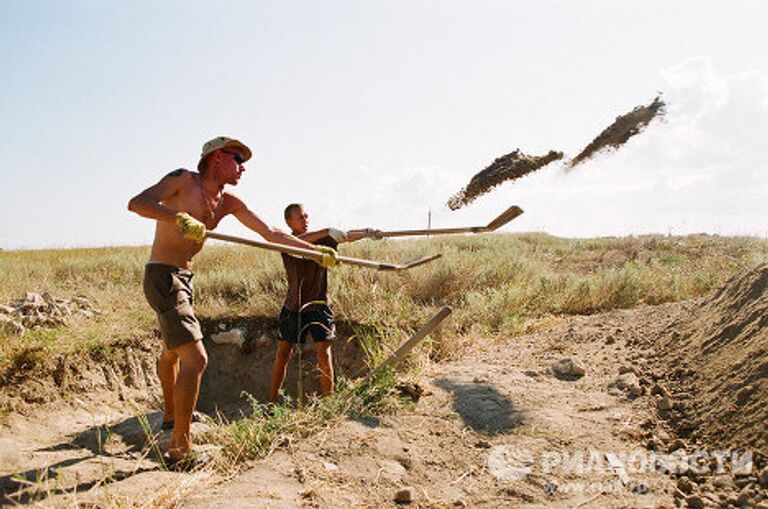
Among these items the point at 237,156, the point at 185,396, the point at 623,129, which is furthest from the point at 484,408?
the point at 623,129

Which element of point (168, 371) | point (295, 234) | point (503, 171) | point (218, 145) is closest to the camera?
point (218, 145)

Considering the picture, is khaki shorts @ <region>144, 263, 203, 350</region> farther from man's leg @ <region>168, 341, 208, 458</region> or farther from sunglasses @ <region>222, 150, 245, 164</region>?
sunglasses @ <region>222, 150, 245, 164</region>

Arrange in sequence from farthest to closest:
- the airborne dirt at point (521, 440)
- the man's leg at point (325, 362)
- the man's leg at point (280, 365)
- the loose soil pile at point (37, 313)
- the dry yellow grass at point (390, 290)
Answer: the dry yellow grass at point (390, 290)
the loose soil pile at point (37, 313)
the man's leg at point (280, 365)
the man's leg at point (325, 362)
the airborne dirt at point (521, 440)

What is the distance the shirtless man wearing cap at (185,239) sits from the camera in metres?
3.35

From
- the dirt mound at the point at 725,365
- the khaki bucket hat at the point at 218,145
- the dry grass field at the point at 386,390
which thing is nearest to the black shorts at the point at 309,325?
the dry grass field at the point at 386,390

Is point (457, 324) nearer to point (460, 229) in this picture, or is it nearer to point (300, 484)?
point (460, 229)

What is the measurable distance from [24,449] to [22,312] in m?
1.98

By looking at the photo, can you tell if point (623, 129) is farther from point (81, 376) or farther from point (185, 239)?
point (81, 376)

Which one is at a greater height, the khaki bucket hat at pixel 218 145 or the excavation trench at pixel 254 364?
the khaki bucket hat at pixel 218 145

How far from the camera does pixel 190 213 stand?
355 cm

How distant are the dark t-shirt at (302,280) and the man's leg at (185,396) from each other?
1187mm

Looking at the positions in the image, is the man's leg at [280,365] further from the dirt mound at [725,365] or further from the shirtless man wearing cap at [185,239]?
the dirt mound at [725,365]

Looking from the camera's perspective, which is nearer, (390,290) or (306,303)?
(306,303)

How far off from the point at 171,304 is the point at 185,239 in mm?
386
